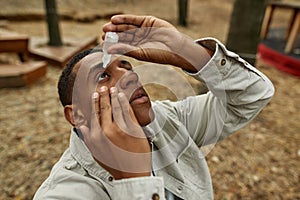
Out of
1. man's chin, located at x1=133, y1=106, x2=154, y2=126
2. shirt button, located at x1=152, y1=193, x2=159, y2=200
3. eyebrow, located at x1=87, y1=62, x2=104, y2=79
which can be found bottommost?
shirt button, located at x1=152, y1=193, x2=159, y2=200

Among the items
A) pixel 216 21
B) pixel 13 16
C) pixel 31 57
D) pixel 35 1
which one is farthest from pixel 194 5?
pixel 31 57

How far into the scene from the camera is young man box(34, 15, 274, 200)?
957 mm

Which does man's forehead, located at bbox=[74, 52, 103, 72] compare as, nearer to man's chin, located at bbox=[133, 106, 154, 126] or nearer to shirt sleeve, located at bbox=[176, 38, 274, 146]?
man's chin, located at bbox=[133, 106, 154, 126]

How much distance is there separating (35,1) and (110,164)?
8285 mm

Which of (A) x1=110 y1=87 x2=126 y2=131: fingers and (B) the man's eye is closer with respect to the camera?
(A) x1=110 y1=87 x2=126 y2=131: fingers

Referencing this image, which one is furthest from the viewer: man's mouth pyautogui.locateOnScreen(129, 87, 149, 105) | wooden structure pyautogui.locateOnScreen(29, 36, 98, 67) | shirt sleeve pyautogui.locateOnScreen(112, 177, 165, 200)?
wooden structure pyautogui.locateOnScreen(29, 36, 98, 67)

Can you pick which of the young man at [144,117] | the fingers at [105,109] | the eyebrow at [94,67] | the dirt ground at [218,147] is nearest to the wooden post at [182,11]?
the dirt ground at [218,147]

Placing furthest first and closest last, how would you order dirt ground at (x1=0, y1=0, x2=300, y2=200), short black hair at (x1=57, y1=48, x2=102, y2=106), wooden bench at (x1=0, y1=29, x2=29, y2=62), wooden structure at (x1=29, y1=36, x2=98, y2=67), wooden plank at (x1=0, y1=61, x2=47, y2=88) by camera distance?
wooden structure at (x1=29, y1=36, x2=98, y2=67) → wooden bench at (x1=0, y1=29, x2=29, y2=62) → wooden plank at (x1=0, y1=61, x2=47, y2=88) → dirt ground at (x1=0, y1=0, x2=300, y2=200) → short black hair at (x1=57, y1=48, x2=102, y2=106)

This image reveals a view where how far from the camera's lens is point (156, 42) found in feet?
3.95

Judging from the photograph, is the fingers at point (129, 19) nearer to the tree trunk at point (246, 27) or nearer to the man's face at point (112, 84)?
the man's face at point (112, 84)

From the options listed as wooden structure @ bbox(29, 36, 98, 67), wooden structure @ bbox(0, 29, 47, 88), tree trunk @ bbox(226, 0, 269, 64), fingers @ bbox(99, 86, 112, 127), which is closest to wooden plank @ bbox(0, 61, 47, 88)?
wooden structure @ bbox(0, 29, 47, 88)

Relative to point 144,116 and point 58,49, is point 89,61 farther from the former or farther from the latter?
point 58,49

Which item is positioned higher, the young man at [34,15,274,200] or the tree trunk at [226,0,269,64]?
the young man at [34,15,274,200]

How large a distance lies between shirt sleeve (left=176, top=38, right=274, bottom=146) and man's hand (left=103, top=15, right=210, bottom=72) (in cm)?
6
